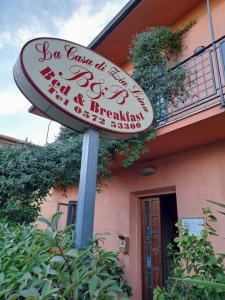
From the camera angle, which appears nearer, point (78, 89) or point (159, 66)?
point (78, 89)

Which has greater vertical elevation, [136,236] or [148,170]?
[148,170]

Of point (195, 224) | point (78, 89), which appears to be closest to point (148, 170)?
point (195, 224)

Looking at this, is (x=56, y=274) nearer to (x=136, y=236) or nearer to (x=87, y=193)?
(x=87, y=193)

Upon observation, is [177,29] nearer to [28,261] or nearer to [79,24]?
[79,24]

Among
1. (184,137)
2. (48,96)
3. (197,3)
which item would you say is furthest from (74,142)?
(197,3)

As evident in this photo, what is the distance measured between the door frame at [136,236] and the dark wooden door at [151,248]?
0.11 m

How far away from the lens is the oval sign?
1973 millimetres

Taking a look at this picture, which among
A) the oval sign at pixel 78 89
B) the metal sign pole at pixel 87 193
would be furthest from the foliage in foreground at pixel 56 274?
the oval sign at pixel 78 89

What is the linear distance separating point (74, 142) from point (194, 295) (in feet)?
11.0

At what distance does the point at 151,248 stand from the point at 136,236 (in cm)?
43

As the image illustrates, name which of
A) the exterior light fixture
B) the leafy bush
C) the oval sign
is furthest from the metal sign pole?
the exterior light fixture

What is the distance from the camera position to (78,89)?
86.4 inches

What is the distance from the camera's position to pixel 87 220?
72.2 inches

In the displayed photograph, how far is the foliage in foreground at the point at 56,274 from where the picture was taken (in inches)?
40.3
